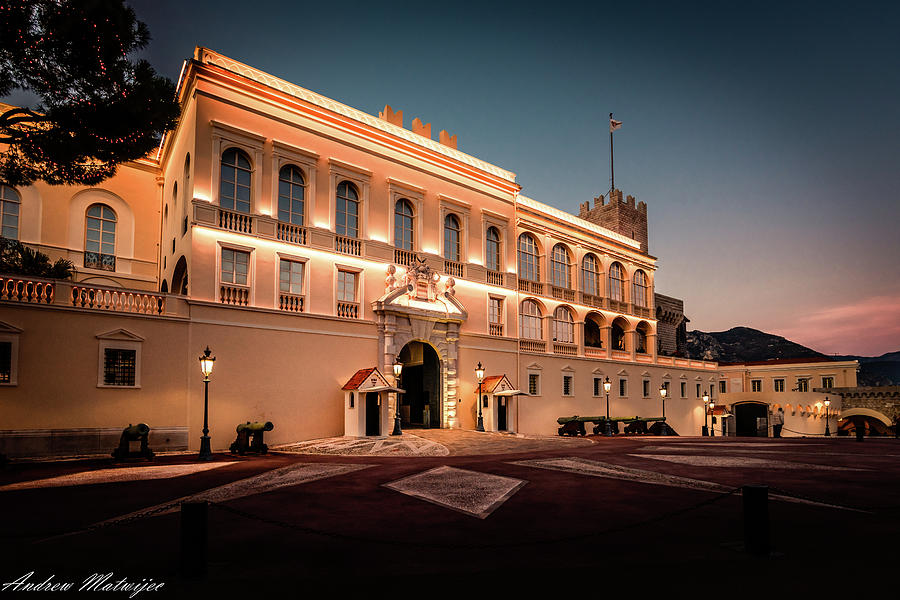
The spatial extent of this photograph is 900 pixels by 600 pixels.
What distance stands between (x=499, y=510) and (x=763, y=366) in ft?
194

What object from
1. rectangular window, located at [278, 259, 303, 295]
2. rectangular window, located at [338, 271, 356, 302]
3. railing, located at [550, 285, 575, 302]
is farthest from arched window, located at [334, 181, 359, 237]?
railing, located at [550, 285, 575, 302]

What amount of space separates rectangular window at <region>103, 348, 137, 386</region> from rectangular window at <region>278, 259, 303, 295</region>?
19.3 ft

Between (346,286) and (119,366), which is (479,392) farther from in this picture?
(119,366)

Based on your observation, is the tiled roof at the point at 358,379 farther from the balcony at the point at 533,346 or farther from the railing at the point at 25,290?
the balcony at the point at 533,346

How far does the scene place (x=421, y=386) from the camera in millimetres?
28719

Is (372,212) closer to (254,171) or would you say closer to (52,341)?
(254,171)

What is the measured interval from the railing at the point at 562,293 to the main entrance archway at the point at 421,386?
10004 mm

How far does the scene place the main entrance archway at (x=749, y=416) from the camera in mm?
57019

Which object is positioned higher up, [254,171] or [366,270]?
[254,171]

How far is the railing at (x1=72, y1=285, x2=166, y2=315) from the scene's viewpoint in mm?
16859

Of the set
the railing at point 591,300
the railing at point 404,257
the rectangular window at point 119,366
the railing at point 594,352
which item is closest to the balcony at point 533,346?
the railing at point 594,352

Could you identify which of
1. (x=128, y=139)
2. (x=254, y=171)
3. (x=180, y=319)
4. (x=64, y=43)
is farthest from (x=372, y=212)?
(x=64, y=43)

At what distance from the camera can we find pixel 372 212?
24.9 metres

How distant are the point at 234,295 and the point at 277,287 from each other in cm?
170
